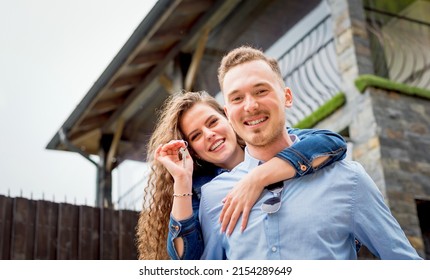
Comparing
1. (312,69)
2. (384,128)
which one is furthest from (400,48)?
(384,128)

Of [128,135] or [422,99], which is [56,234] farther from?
[128,135]

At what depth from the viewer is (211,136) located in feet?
5.64

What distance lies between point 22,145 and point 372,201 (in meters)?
5.72

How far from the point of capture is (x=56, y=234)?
4.68 metres

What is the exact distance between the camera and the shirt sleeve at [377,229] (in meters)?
1.43

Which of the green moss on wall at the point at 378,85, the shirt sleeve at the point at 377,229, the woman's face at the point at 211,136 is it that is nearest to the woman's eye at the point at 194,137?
the woman's face at the point at 211,136

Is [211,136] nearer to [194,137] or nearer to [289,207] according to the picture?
[194,137]

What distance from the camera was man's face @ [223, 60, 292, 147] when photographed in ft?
4.79

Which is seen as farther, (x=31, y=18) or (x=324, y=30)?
(x=324, y=30)

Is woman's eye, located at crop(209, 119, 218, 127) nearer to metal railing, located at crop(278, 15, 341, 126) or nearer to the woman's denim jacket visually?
the woman's denim jacket

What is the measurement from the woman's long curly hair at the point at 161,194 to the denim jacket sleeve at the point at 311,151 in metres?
0.32

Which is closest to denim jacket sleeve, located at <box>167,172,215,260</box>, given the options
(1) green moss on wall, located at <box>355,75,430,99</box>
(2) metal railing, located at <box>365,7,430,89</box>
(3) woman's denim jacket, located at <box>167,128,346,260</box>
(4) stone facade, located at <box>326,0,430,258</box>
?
(3) woman's denim jacket, located at <box>167,128,346,260</box>

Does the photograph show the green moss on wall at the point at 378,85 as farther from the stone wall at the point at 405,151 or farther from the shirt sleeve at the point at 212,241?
the shirt sleeve at the point at 212,241

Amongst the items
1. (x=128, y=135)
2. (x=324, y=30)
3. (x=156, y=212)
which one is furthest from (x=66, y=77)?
(x=156, y=212)
